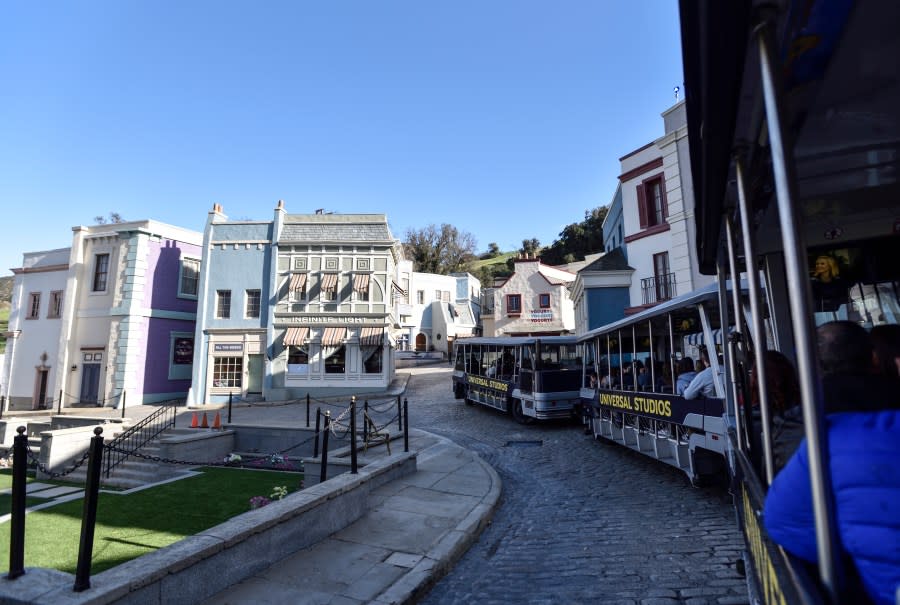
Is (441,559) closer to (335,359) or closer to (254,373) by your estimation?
(335,359)

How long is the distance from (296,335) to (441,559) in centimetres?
2119

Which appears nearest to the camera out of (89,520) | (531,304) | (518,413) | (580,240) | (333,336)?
(89,520)

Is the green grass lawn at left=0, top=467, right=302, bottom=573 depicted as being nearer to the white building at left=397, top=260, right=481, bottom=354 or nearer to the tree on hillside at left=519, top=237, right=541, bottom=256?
the white building at left=397, top=260, right=481, bottom=354

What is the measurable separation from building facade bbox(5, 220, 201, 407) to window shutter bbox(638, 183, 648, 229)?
976 inches

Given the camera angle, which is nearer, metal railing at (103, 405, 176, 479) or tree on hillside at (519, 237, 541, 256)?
metal railing at (103, 405, 176, 479)

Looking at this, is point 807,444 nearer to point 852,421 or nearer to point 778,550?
point 852,421

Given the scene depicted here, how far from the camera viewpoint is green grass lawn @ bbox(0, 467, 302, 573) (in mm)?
5820

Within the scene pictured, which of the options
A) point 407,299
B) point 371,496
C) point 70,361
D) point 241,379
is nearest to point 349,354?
point 241,379

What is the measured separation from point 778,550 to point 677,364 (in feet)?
21.6

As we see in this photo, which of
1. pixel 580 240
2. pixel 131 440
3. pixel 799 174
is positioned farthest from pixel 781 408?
pixel 580 240

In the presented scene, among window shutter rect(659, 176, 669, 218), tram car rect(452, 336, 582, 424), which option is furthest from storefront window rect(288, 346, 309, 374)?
window shutter rect(659, 176, 669, 218)

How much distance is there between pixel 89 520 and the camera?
373 cm

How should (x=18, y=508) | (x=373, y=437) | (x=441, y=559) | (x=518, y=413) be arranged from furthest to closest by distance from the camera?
(x=518, y=413)
(x=373, y=437)
(x=441, y=559)
(x=18, y=508)

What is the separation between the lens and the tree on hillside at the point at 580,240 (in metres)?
56.6
